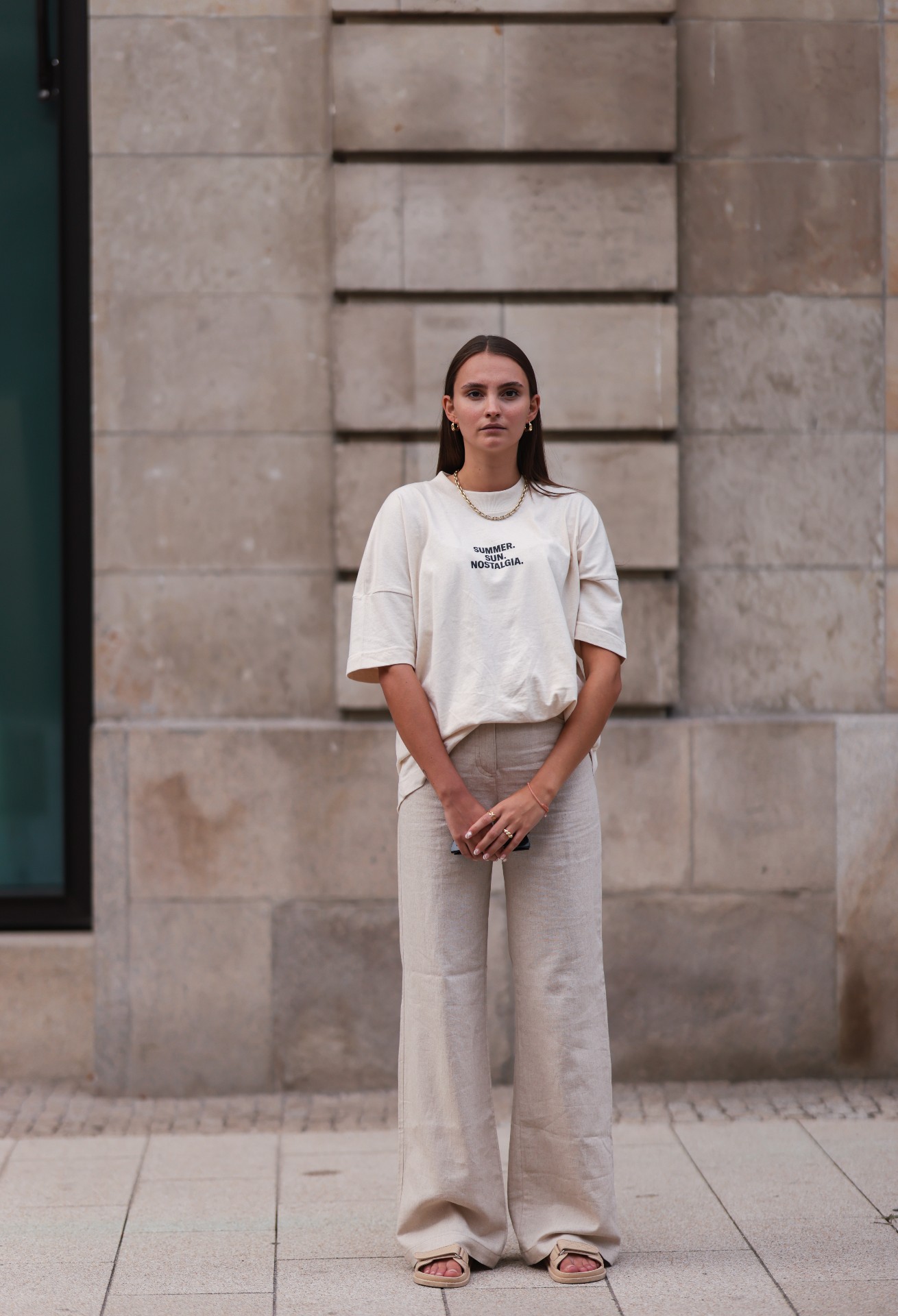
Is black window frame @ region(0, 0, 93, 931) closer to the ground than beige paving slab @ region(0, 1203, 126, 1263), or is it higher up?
higher up

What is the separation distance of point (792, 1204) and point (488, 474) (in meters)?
2.35

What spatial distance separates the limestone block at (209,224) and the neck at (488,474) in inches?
85.8

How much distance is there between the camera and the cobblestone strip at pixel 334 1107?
17.3 ft

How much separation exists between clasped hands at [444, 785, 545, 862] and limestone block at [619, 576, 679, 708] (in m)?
2.12

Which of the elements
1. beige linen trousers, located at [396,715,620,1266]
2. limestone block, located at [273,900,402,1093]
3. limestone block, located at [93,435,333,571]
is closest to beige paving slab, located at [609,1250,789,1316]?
beige linen trousers, located at [396,715,620,1266]

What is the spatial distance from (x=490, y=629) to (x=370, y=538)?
409mm

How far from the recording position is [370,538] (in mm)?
3812

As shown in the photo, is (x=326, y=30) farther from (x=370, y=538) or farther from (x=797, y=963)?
(x=797, y=963)

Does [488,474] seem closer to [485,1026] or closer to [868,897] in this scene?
[485,1026]

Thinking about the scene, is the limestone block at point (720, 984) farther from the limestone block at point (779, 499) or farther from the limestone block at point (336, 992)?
the limestone block at point (779, 499)

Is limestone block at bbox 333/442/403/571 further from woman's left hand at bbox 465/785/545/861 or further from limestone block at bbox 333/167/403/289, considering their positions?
woman's left hand at bbox 465/785/545/861

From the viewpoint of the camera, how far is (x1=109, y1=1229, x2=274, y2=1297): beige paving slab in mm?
3740

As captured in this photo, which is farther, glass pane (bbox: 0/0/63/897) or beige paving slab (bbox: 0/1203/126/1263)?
glass pane (bbox: 0/0/63/897)

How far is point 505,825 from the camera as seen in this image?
3.61m
